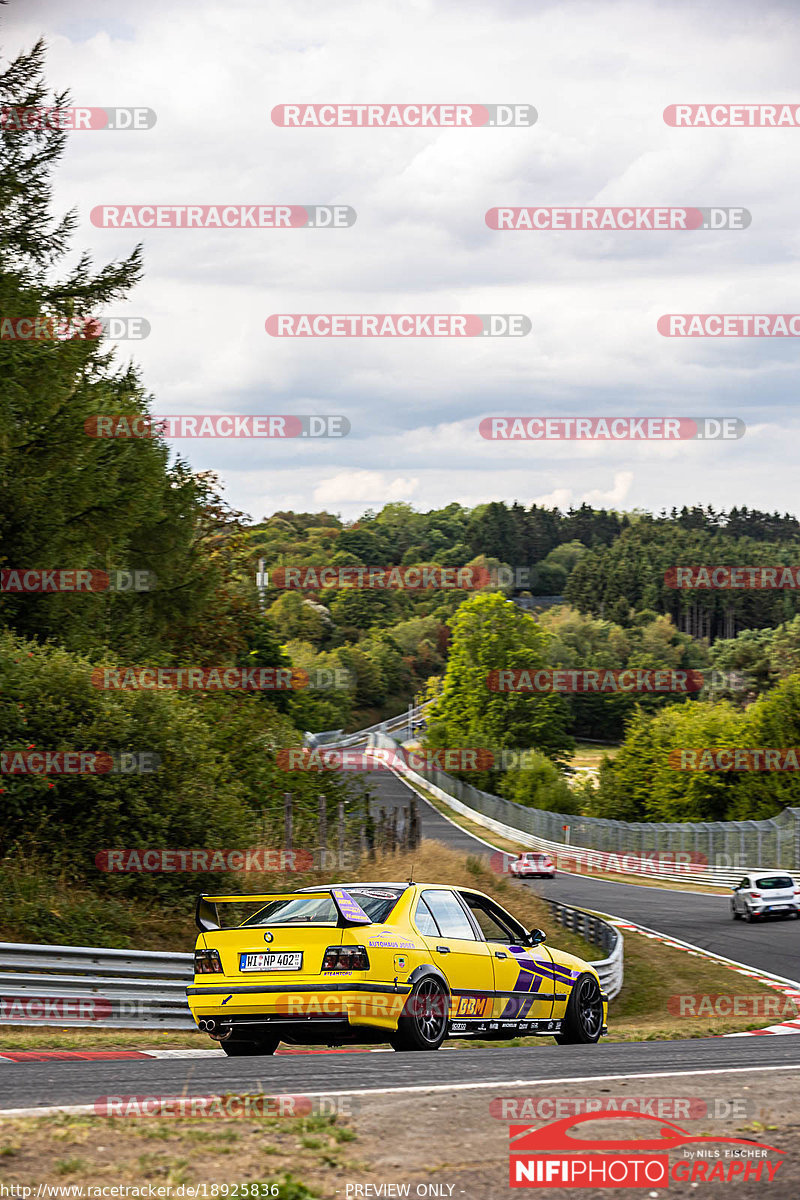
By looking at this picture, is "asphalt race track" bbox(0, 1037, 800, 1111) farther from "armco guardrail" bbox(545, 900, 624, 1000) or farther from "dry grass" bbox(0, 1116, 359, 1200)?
"armco guardrail" bbox(545, 900, 624, 1000)

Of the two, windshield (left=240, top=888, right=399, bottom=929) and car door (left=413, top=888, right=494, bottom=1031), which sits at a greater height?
windshield (left=240, top=888, right=399, bottom=929)

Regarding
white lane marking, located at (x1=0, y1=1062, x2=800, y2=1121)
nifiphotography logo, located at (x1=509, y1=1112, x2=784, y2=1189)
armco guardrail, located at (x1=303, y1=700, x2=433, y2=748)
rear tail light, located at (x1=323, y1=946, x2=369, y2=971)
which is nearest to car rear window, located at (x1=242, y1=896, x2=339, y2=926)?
rear tail light, located at (x1=323, y1=946, x2=369, y2=971)

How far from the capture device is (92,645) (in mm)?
22391

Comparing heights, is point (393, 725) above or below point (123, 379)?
below

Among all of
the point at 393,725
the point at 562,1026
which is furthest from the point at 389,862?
the point at 393,725

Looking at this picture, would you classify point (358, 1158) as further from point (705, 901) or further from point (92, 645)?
point (705, 901)

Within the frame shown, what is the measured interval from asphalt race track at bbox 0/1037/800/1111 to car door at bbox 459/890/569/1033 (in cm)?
46

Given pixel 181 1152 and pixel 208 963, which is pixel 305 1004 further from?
pixel 181 1152

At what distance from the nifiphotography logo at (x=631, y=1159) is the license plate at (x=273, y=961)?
372cm

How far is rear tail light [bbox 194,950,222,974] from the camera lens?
31.6 feet

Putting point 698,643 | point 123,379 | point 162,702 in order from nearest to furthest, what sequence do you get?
point 162,702 < point 123,379 < point 698,643

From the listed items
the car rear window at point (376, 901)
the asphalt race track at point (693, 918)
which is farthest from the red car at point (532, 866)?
the car rear window at point (376, 901)

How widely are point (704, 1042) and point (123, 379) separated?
75.9ft

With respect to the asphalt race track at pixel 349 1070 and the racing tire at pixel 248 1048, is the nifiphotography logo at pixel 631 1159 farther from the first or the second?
the racing tire at pixel 248 1048
